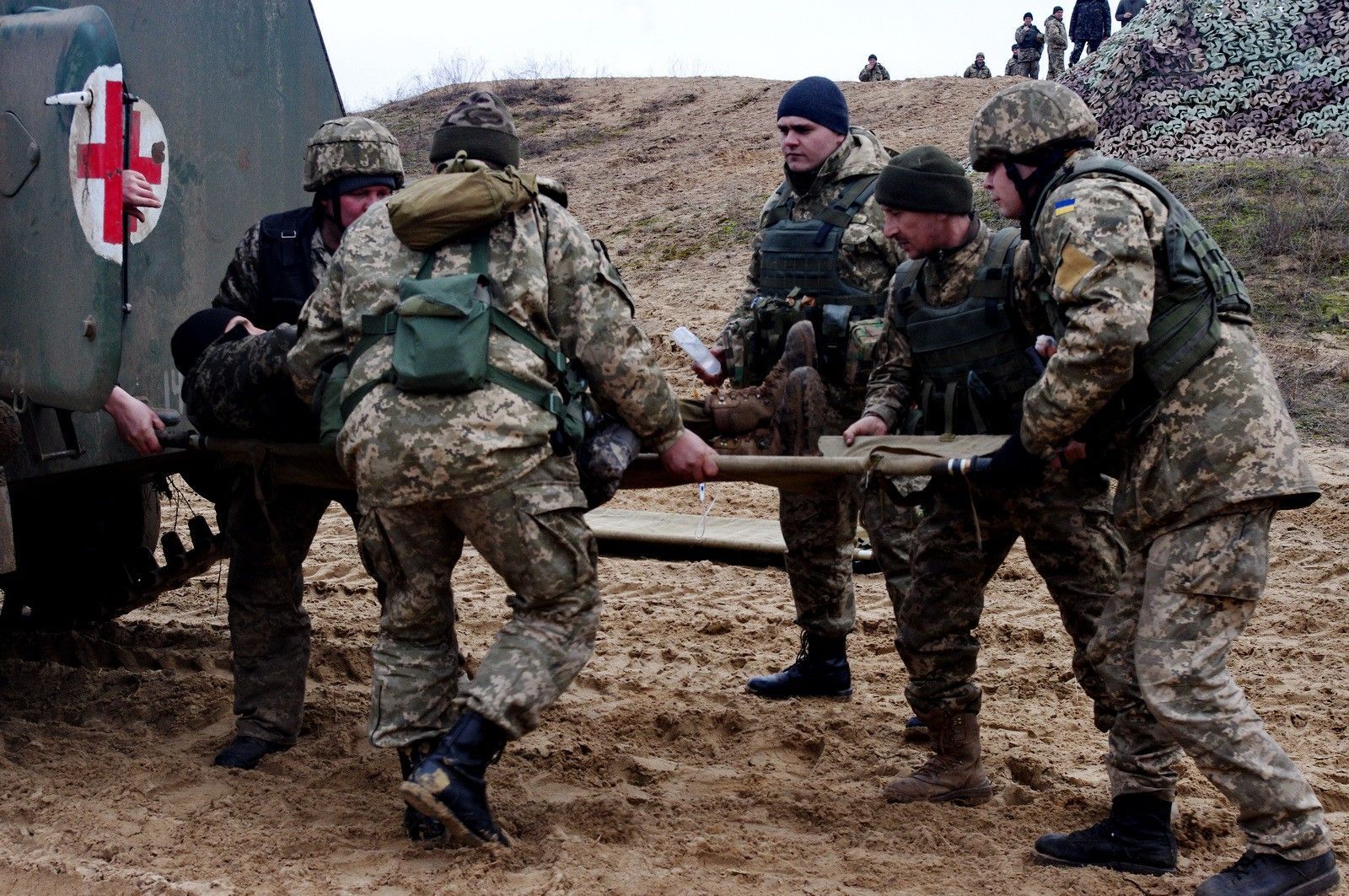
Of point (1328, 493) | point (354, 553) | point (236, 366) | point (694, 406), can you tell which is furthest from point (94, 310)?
point (1328, 493)

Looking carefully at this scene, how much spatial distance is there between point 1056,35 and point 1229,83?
400 inches

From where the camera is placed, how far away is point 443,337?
364 cm

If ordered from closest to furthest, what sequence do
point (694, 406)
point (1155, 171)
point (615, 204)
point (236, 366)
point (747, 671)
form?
point (236, 366) → point (694, 406) → point (747, 671) → point (1155, 171) → point (615, 204)

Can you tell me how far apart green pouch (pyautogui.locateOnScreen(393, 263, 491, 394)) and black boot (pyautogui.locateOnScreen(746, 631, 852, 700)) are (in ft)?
7.57

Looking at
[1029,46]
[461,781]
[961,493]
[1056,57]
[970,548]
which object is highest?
[1029,46]

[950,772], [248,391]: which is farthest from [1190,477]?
[248,391]

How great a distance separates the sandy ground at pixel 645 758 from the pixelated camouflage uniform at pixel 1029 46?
1662 centimetres

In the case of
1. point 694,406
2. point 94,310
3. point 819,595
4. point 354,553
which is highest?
point 94,310

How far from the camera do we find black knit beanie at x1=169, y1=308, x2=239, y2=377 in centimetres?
461

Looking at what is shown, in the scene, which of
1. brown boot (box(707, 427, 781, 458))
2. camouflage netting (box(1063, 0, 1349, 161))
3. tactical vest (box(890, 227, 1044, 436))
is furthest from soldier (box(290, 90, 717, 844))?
camouflage netting (box(1063, 0, 1349, 161))

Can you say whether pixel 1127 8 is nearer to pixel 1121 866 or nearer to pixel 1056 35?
pixel 1056 35

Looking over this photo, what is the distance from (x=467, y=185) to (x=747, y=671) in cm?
280

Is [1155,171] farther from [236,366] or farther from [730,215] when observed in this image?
[236,366]

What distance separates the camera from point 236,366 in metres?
4.39
